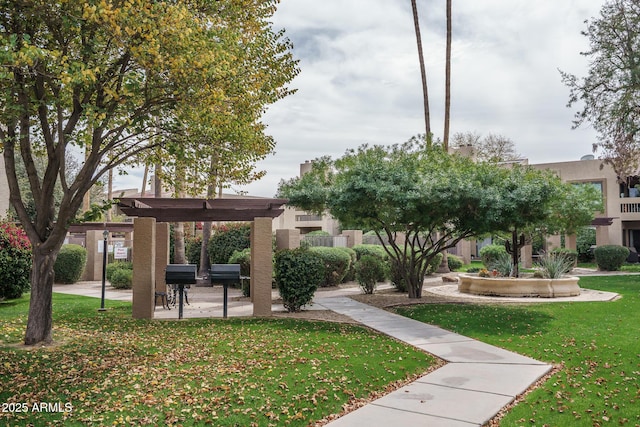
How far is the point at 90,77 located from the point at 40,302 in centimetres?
373

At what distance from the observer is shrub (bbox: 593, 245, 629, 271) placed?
2777 cm

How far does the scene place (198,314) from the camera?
41.9ft

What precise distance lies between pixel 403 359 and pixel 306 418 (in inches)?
111

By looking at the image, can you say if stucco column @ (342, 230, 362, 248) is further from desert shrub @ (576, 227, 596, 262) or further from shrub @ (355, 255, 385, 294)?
desert shrub @ (576, 227, 596, 262)

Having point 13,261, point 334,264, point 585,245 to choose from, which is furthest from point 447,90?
point 13,261

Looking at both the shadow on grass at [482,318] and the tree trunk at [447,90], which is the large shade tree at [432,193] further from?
the tree trunk at [447,90]

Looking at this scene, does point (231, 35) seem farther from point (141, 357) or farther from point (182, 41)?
point (141, 357)

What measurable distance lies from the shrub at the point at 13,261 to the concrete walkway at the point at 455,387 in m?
10.0

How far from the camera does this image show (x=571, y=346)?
9156mm

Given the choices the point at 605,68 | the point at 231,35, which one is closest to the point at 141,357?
the point at 231,35

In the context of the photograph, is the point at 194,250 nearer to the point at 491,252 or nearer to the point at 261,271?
the point at 261,271

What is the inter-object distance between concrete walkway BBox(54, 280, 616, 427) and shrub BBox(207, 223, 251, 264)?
26.6 feet

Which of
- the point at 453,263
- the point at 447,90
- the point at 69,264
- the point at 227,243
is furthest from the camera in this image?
the point at 453,263

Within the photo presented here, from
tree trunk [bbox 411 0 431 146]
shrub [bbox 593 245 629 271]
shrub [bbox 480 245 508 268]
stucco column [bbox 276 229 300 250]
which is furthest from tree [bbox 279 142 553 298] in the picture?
shrub [bbox 593 245 629 271]
